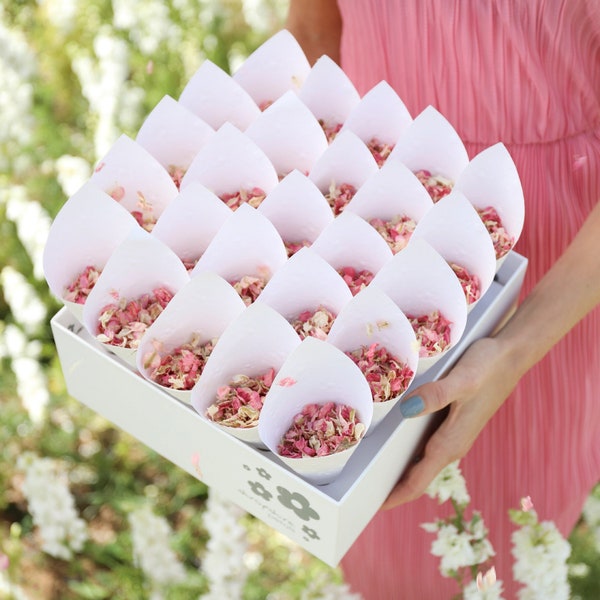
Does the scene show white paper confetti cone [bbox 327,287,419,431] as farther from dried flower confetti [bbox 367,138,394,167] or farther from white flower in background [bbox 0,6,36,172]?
white flower in background [bbox 0,6,36,172]

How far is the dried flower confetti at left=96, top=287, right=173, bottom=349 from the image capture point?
103 cm

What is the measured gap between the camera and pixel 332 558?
3.48ft

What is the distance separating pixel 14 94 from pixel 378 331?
167cm

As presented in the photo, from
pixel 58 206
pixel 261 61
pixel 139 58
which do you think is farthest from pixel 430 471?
pixel 139 58


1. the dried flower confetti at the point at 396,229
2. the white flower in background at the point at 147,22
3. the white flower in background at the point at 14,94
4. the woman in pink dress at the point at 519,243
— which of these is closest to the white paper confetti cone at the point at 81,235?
the dried flower confetti at the point at 396,229

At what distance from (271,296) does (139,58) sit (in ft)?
5.67

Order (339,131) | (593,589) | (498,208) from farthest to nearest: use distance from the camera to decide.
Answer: (593,589) → (339,131) → (498,208)

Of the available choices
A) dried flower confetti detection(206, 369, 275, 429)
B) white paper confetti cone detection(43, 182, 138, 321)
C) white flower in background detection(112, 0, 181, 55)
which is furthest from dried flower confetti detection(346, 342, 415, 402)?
white flower in background detection(112, 0, 181, 55)

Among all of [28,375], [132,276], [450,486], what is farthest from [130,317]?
[28,375]

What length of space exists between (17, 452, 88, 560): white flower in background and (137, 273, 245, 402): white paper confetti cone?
1.99ft

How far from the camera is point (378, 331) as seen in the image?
1.00 m

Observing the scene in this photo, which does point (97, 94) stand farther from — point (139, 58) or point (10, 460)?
point (10, 460)

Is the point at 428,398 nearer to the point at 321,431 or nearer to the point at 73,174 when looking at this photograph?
the point at 321,431

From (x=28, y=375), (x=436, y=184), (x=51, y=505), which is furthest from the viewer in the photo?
(x=28, y=375)
